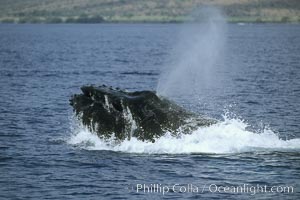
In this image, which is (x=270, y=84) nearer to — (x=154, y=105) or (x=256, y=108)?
(x=256, y=108)

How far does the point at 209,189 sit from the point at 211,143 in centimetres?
594

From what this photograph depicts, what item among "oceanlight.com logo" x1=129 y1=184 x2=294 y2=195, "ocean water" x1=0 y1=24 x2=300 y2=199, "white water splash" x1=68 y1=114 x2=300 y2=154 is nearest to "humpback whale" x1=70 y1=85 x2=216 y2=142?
"white water splash" x1=68 y1=114 x2=300 y2=154

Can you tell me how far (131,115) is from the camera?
33875 mm

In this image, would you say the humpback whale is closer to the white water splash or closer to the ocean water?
the white water splash

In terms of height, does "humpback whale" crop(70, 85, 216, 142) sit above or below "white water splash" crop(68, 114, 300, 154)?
above

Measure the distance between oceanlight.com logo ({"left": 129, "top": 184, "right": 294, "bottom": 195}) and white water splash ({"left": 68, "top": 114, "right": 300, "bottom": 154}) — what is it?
16.8 ft

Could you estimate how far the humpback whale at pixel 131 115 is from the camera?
3375cm

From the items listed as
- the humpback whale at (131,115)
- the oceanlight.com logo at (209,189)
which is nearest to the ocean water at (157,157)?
the oceanlight.com logo at (209,189)

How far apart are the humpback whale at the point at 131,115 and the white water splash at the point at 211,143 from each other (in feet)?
1.06

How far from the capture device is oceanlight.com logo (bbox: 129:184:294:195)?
1077 inches

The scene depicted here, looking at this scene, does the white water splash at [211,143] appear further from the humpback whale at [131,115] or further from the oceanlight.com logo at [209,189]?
the oceanlight.com logo at [209,189]

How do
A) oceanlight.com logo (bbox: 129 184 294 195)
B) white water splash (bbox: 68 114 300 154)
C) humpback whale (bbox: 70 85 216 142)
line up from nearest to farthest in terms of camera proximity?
1. oceanlight.com logo (bbox: 129 184 294 195)
2. white water splash (bbox: 68 114 300 154)
3. humpback whale (bbox: 70 85 216 142)

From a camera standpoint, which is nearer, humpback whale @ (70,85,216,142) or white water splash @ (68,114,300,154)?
white water splash @ (68,114,300,154)

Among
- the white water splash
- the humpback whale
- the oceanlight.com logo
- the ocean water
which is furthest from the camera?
the humpback whale
